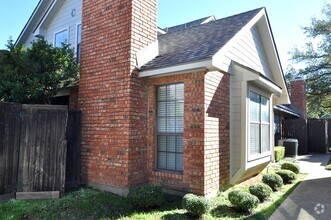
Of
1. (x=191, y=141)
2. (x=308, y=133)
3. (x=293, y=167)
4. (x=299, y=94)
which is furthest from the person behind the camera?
(x=299, y=94)

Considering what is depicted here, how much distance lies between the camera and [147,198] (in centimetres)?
551

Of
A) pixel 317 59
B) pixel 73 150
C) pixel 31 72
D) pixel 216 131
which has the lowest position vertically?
pixel 73 150

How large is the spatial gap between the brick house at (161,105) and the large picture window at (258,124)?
0.03 metres

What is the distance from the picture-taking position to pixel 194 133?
20.3ft

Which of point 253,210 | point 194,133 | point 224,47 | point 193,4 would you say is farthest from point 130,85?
point 193,4

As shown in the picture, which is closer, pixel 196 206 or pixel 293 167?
pixel 196 206

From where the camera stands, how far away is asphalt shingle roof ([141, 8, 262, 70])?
635 cm

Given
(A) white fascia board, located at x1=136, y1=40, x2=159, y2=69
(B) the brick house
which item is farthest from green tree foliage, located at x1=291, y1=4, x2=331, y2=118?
(A) white fascia board, located at x1=136, y1=40, x2=159, y2=69

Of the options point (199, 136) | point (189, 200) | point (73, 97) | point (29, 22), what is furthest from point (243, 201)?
point (29, 22)

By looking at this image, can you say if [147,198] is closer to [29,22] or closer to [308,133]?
[29,22]

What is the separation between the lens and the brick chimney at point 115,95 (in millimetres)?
6520

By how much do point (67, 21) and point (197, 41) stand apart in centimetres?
680

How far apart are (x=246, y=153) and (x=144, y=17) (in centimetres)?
442

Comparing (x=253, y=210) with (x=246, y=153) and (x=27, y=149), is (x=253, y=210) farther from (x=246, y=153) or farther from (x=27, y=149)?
(x=27, y=149)
